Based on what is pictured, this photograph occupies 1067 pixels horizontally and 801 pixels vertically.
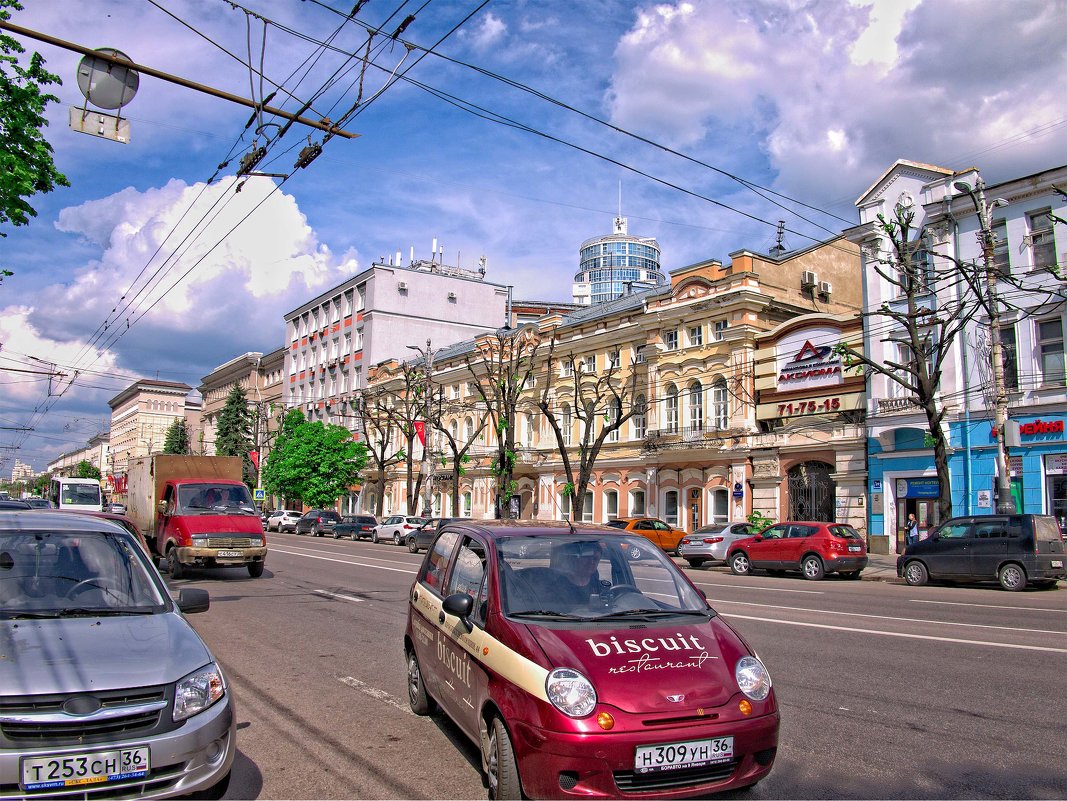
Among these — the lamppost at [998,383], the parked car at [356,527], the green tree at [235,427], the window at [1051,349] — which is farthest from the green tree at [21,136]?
the green tree at [235,427]

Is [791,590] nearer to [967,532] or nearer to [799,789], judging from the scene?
[967,532]

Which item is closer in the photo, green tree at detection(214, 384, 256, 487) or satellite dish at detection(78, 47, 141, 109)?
satellite dish at detection(78, 47, 141, 109)

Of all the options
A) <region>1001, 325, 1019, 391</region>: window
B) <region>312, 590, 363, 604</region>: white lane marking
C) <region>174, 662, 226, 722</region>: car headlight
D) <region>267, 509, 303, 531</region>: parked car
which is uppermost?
<region>1001, 325, 1019, 391</region>: window

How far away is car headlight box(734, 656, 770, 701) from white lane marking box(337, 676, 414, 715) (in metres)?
3.27

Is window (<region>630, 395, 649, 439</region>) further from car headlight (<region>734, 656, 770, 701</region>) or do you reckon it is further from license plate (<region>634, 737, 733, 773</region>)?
license plate (<region>634, 737, 733, 773</region>)

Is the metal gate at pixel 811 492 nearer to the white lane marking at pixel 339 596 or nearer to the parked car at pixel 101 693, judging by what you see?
the white lane marking at pixel 339 596

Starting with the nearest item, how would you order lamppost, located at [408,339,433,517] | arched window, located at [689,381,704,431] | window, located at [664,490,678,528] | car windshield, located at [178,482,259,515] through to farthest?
car windshield, located at [178,482,259,515] < arched window, located at [689,381,704,431] < window, located at [664,490,678,528] < lamppost, located at [408,339,433,517]

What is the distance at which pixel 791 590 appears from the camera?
18.2 metres

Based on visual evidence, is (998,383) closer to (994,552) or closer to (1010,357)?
(1010,357)

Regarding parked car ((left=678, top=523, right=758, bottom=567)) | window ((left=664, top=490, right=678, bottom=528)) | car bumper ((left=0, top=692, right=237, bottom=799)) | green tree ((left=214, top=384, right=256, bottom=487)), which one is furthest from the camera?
green tree ((left=214, top=384, right=256, bottom=487))

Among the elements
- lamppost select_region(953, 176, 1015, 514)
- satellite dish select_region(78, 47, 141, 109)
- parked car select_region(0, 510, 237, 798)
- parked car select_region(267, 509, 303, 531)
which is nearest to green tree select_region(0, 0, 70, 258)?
satellite dish select_region(78, 47, 141, 109)

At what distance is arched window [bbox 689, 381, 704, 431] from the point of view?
123 feet

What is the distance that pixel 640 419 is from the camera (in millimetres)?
41281

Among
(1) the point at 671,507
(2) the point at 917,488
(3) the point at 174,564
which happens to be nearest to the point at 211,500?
(3) the point at 174,564
